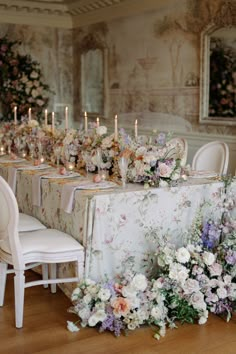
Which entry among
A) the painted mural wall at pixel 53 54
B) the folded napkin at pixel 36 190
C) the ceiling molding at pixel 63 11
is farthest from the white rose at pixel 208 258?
the painted mural wall at pixel 53 54

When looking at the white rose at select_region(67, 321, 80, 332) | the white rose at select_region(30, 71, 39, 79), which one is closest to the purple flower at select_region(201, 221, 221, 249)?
the white rose at select_region(67, 321, 80, 332)

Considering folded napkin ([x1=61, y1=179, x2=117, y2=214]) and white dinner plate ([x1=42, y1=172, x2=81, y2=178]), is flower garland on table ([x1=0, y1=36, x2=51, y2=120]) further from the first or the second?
folded napkin ([x1=61, y1=179, x2=117, y2=214])

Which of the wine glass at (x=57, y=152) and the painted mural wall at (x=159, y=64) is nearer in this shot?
the wine glass at (x=57, y=152)

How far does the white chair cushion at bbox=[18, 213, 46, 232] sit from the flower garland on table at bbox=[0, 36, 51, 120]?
4386 millimetres

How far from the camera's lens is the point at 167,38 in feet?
22.6

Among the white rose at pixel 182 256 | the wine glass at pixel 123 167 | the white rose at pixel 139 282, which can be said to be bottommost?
the white rose at pixel 139 282

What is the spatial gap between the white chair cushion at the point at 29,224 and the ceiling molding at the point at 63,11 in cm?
442

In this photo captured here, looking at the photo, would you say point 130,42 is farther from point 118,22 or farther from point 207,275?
point 207,275

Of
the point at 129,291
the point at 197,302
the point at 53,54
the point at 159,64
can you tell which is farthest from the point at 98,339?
the point at 53,54

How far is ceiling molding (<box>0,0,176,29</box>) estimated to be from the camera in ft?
25.7

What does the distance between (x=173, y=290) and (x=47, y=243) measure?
0.88 m

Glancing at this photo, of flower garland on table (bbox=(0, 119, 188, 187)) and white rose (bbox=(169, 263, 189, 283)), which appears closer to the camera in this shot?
white rose (bbox=(169, 263, 189, 283))

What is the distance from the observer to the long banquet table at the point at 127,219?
11.1ft

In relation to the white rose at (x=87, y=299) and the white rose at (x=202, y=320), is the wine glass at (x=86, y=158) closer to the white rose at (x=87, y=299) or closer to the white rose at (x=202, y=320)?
the white rose at (x=87, y=299)
